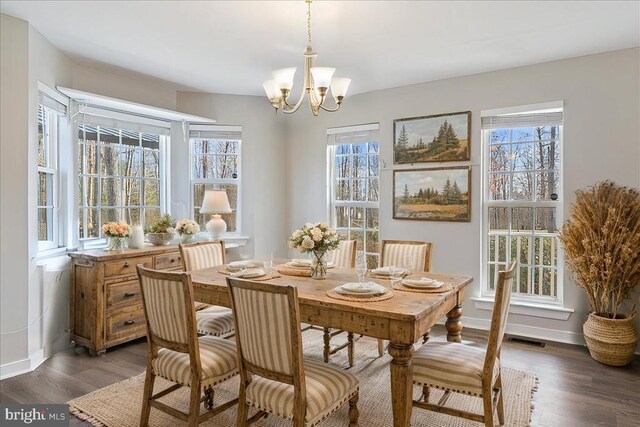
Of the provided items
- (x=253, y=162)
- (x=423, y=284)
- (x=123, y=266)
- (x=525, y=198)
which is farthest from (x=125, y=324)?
(x=525, y=198)

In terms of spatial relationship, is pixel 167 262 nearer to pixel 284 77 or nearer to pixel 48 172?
pixel 48 172

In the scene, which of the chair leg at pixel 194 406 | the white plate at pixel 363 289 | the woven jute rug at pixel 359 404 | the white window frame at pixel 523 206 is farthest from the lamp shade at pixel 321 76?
the white window frame at pixel 523 206

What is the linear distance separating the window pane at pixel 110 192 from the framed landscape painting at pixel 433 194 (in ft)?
9.96

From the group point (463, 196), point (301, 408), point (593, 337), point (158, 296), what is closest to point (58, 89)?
point (158, 296)

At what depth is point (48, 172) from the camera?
3.54 metres

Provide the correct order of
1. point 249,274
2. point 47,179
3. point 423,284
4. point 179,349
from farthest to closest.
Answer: point 47,179 < point 249,274 < point 423,284 < point 179,349

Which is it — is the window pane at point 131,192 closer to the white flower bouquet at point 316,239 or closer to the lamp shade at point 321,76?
the white flower bouquet at point 316,239

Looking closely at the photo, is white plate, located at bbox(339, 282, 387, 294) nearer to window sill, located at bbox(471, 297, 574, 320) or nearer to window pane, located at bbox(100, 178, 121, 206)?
window sill, located at bbox(471, 297, 574, 320)

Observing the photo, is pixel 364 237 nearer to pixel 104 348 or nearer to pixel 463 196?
pixel 463 196

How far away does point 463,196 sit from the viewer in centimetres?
417

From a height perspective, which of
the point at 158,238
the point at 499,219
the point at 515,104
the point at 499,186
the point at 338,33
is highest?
the point at 338,33

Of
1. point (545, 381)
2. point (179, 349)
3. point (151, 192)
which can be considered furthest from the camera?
point (151, 192)

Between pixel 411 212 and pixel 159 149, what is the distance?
3017 millimetres

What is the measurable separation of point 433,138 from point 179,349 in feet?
10.9
